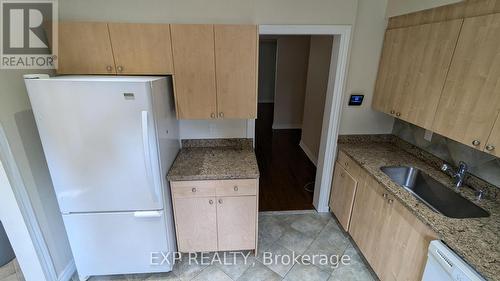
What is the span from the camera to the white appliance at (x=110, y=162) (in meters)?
1.50

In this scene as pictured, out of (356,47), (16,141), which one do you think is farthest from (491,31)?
(16,141)

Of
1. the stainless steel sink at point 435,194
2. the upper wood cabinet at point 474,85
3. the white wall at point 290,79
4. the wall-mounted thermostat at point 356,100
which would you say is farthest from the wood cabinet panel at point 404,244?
the white wall at point 290,79

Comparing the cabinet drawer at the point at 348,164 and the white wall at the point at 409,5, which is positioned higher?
the white wall at the point at 409,5

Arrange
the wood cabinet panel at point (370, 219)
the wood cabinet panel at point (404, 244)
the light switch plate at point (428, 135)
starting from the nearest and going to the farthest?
the wood cabinet panel at point (404, 244), the wood cabinet panel at point (370, 219), the light switch plate at point (428, 135)

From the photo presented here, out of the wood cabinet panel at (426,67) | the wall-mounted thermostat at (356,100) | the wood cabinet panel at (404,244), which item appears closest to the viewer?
the wood cabinet panel at (404,244)

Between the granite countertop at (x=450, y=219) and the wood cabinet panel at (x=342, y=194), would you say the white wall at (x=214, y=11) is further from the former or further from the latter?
the wood cabinet panel at (x=342, y=194)

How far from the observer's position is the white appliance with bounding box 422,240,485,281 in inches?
43.9

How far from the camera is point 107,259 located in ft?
6.26

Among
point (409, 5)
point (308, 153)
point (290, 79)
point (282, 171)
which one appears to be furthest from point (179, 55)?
point (290, 79)

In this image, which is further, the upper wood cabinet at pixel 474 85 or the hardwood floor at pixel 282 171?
the hardwood floor at pixel 282 171

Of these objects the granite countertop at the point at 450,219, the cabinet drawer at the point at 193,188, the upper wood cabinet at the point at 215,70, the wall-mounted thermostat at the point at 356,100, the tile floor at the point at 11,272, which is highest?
the upper wood cabinet at the point at 215,70

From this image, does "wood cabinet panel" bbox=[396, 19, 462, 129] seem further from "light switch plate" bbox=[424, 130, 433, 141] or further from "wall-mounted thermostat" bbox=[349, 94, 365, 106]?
"wall-mounted thermostat" bbox=[349, 94, 365, 106]

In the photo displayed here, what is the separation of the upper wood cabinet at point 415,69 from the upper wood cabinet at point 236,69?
4.21 ft

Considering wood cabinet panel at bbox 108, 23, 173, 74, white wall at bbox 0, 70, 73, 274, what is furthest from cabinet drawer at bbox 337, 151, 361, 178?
white wall at bbox 0, 70, 73, 274
